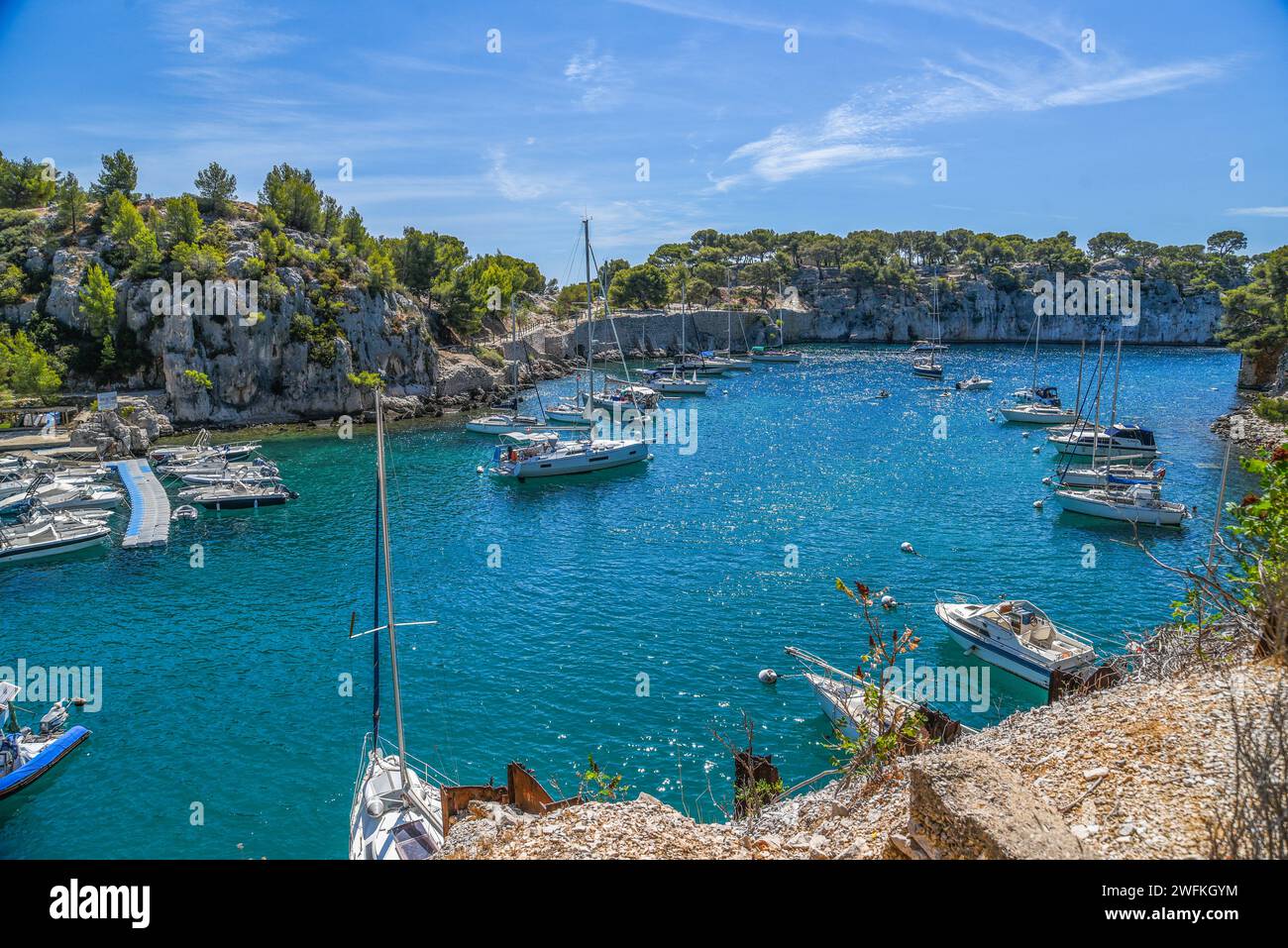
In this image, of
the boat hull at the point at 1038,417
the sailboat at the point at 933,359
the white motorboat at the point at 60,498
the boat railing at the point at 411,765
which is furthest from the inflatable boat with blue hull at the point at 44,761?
the sailboat at the point at 933,359

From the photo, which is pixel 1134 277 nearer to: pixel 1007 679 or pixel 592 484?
pixel 592 484

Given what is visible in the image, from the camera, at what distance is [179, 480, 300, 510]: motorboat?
40812 millimetres

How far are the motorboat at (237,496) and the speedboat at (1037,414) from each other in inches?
2090

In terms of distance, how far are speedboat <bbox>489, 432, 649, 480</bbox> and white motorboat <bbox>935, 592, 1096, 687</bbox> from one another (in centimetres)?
2814

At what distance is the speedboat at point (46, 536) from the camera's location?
33438 millimetres

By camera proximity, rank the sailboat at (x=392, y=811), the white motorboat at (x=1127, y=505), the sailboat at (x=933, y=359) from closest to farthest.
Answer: the sailboat at (x=392, y=811), the white motorboat at (x=1127, y=505), the sailboat at (x=933, y=359)

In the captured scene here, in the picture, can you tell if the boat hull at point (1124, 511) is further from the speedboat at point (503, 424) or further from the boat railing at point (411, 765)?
the speedboat at point (503, 424)

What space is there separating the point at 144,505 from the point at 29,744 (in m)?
23.4

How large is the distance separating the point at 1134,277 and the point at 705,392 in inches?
3787

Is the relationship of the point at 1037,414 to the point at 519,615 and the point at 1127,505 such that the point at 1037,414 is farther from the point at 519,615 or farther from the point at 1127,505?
the point at 519,615

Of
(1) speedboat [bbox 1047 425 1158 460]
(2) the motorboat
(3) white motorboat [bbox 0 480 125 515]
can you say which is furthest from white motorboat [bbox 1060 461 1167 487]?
(3) white motorboat [bbox 0 480 125 515]

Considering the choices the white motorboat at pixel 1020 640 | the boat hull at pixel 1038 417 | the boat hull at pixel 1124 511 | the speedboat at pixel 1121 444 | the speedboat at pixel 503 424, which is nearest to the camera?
the white motorboat at pixel 1020 640

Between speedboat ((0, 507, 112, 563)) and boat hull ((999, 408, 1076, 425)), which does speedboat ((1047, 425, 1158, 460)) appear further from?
speedboat ((0, 507, 112, 563))
